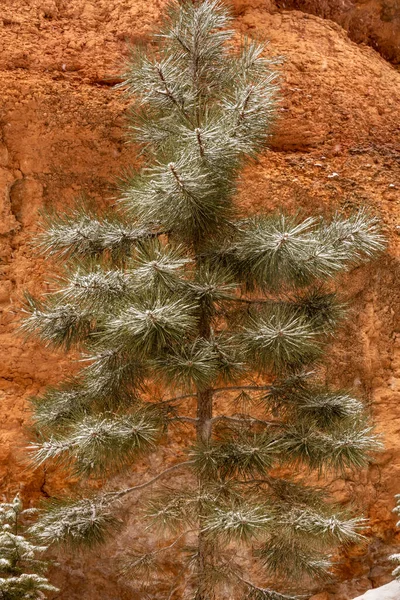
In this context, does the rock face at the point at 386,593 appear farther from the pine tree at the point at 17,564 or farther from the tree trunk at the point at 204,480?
the pine tree at the point at 17,564

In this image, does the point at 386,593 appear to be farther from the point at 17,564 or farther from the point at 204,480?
the point at 17,564

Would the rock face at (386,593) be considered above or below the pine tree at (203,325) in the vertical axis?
below

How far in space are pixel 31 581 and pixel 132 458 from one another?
2.93 ft

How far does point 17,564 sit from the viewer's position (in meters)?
4.36

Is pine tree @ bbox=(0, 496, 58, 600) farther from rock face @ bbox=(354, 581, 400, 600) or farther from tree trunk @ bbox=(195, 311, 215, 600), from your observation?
rock face @ bbox=(354, 581, 400, 600)

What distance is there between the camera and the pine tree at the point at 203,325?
152 inches

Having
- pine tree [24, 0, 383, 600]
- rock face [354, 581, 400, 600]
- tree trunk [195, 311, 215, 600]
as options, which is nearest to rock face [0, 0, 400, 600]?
rock face [354, 581, 400, 600]

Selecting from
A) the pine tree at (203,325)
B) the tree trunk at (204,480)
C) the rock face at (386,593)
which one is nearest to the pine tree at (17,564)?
the pine tree at (203,325)

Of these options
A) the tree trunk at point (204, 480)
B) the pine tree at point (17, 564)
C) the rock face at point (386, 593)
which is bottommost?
the rock face at point (386, 593)

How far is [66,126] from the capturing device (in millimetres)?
5609

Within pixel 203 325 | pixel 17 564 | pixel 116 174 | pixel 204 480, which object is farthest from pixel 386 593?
pixel 116 174

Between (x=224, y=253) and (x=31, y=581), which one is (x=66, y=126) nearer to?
(x=224, y=253)

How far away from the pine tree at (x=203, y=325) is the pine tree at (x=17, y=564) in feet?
0.92

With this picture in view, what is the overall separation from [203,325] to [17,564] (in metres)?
1.67
